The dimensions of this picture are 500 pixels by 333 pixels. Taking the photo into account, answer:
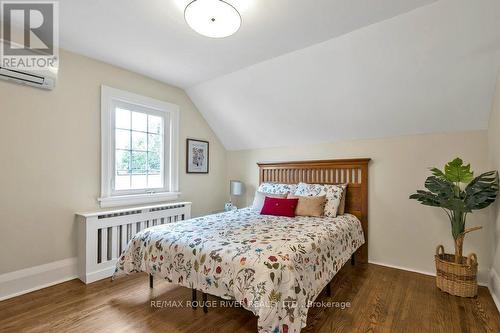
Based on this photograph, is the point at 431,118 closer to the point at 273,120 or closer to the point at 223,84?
the point at 273,120

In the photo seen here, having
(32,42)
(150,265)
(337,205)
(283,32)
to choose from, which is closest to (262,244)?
(150,265)

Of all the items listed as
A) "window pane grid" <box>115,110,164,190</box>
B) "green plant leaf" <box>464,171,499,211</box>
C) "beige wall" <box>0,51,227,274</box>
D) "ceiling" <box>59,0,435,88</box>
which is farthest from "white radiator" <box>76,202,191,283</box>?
"green plant leaf" <box>464,171,499,211</box>

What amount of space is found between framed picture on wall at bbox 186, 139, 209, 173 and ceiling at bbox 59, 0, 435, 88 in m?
1.26

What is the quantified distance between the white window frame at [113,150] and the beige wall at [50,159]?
0.24 feet

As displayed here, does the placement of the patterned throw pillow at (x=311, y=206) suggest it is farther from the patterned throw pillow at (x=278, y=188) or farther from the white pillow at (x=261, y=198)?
the patterned throw pillow at (x=278, y=188)

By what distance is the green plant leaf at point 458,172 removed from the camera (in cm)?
221

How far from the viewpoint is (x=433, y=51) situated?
211 centimetres

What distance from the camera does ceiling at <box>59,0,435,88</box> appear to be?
1.84 metres

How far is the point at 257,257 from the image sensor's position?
1.61 m

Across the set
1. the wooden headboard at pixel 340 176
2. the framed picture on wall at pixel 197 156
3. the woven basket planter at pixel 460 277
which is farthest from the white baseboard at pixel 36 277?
the woven basket planter at pixel 460 277

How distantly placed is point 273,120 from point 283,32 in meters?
1.45

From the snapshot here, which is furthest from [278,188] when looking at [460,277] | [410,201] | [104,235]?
[104,235]

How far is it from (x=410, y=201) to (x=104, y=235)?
3.45 metres

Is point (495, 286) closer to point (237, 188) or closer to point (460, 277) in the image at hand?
point (460, 277)
